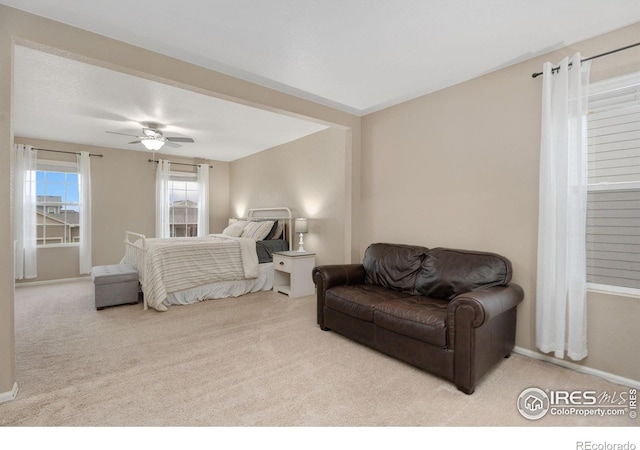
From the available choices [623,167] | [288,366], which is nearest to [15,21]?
[288,366]

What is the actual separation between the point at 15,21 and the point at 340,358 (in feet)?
10.9

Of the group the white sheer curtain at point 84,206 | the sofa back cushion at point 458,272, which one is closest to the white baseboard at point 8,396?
the sofa back cushion at point 458,272

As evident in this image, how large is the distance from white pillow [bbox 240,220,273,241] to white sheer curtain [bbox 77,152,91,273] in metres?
2.92

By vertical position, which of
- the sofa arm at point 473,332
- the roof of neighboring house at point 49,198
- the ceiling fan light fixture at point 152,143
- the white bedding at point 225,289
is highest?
the ceiling fan light fixture at point 152,143

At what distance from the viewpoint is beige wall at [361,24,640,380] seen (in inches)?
88.4

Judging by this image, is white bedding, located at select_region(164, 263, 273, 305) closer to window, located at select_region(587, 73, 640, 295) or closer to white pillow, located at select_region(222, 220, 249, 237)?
white pillow, located at select_region(222, 220, 249, 237)

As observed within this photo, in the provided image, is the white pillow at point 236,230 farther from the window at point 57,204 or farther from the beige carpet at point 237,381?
the window at point 57,204

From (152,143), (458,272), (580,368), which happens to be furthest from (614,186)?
(152,143)

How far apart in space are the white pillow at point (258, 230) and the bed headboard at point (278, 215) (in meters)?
0.33

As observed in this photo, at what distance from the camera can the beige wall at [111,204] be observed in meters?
5.51

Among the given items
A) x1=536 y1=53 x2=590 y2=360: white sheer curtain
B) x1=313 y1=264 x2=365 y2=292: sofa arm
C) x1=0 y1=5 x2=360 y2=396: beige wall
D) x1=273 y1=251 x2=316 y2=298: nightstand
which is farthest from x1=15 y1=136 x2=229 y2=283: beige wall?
x1=536 y1=53 x2=590 y2=360: white sheer curtain

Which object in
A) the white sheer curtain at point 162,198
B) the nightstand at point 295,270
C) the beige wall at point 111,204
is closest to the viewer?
the nightstand at point 295,270

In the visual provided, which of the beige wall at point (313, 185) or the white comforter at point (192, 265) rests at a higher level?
the beige wall at point (313, 185)

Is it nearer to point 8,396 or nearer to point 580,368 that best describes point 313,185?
point 580,368
